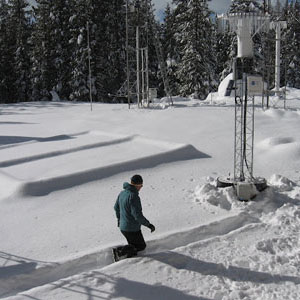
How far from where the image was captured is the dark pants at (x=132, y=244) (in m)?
5.32

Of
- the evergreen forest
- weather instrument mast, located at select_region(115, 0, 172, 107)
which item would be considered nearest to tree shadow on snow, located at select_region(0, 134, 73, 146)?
weather instrument mast, located at select_region(115, 0, 172, 107)

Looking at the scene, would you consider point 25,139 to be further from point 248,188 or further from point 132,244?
point 132,244

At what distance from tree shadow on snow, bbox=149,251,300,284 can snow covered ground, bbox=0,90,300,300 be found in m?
0.01

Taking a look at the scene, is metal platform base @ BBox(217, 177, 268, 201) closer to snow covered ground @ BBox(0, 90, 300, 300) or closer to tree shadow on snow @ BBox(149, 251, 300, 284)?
snow covered ground @ BBox(0, 90, 300, 300)

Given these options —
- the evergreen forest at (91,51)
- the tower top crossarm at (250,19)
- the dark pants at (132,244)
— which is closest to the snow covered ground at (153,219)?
the dark pants at (132,244)

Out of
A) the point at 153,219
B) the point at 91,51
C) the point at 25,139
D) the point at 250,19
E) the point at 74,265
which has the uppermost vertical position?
the point at 91,51

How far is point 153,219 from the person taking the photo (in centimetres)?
678

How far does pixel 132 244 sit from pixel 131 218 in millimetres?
420

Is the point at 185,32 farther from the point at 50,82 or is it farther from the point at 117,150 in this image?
the point at 117,150

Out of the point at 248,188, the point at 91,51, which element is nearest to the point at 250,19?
the point at 248,188

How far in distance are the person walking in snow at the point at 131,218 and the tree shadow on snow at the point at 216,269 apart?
1.06ft

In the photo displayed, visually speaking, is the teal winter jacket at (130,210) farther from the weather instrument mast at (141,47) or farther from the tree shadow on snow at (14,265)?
the weather instrument mast at (141,47)

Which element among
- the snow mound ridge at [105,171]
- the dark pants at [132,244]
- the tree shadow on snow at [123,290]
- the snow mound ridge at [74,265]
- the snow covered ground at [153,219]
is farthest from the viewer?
the snow mound ridge at [105,171]

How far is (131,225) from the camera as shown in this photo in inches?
206
